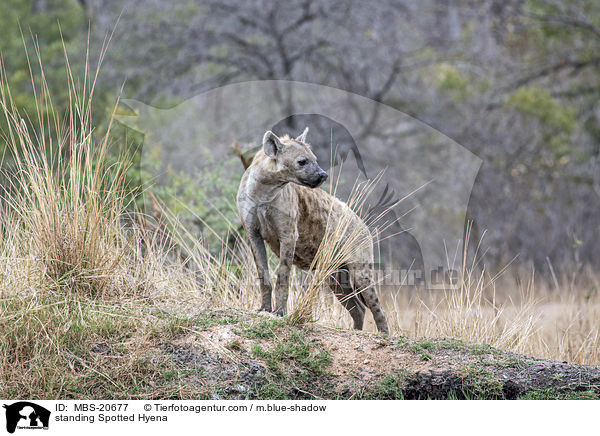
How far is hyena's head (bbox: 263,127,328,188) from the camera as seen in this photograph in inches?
210

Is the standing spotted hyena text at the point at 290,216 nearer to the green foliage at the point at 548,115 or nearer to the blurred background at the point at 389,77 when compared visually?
the blurred background at the point at 389,77

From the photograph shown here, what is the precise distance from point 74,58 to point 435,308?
10.2 m

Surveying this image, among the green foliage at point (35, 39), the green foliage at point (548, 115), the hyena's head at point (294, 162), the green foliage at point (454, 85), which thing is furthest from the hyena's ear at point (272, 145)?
the green foliage at point (454, 85)

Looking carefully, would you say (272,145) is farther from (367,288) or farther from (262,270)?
(367,288)

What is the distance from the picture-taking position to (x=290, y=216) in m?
5.64

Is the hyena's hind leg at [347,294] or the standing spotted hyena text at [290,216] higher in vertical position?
the standing spotted hyena text at [290,216]

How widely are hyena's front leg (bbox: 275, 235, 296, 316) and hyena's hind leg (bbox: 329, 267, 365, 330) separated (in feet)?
2.07

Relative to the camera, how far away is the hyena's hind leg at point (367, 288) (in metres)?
6.14

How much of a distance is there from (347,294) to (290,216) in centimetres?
116

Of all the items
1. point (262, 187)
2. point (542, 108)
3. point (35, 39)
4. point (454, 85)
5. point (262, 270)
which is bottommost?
point (262, 270)
